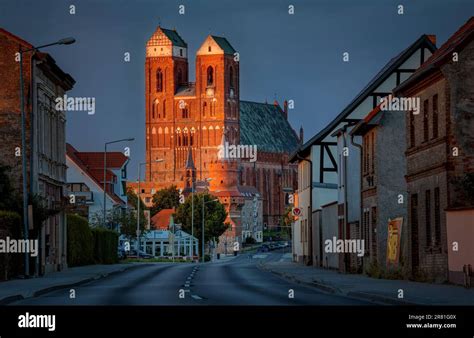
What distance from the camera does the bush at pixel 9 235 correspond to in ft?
140

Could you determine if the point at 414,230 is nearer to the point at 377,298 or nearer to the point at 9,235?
the point at 377,298

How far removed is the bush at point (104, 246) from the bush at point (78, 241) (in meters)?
3.26

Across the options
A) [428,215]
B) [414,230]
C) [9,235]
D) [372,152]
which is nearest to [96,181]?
[372,152]

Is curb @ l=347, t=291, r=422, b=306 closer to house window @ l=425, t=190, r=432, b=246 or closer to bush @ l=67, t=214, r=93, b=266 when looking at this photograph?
house window @ l=425, t=190, r=432, b=246

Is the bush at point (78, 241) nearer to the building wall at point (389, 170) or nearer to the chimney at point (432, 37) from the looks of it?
the chimney at point (432, 37)

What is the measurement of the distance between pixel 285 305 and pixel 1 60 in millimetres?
28329

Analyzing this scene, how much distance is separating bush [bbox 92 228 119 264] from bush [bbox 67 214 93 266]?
3263 millimetres

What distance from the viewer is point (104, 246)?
263 ft

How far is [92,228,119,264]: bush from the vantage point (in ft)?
254

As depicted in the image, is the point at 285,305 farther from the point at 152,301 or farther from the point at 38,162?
the point at 38,162

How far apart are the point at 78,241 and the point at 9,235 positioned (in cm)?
2606

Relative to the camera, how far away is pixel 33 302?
2942cm

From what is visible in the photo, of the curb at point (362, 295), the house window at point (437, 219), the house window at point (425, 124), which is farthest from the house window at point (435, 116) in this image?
the curb at point (362, 295)
